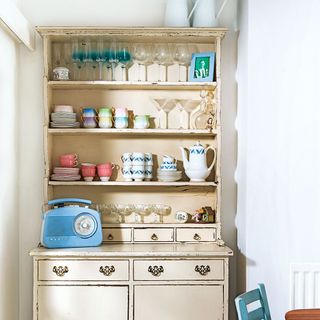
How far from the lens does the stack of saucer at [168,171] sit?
13.3 feet

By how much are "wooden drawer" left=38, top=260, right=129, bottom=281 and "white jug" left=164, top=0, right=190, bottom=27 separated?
4.83 feet

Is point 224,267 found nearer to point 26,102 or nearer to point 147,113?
point 147,113

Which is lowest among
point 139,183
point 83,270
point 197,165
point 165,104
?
point 83,270

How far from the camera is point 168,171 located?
4.04m

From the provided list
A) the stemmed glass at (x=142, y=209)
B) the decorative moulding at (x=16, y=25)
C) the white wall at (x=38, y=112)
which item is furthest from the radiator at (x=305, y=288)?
the decorative moulding at (x=16, y=25)

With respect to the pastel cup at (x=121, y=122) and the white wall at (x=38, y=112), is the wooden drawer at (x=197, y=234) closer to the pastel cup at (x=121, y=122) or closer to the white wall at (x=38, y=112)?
the white wall at (x=38, y=112)

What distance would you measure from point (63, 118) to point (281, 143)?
131 centimetres

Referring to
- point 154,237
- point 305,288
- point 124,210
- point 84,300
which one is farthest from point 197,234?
point 84,300

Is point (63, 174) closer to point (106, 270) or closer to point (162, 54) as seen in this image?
point (106, 270)

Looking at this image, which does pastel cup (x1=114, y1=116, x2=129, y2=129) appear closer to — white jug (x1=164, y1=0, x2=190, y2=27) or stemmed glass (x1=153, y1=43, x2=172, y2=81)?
stemmed glass (x1=153, y1=43, x2=172, y2=81)

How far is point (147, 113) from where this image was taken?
13.8 ft

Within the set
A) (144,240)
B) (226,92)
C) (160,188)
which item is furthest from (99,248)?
(226,92)

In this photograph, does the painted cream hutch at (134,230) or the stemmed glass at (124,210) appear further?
the stemmed glass at (124,210)

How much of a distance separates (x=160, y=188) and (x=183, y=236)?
1.13ft
